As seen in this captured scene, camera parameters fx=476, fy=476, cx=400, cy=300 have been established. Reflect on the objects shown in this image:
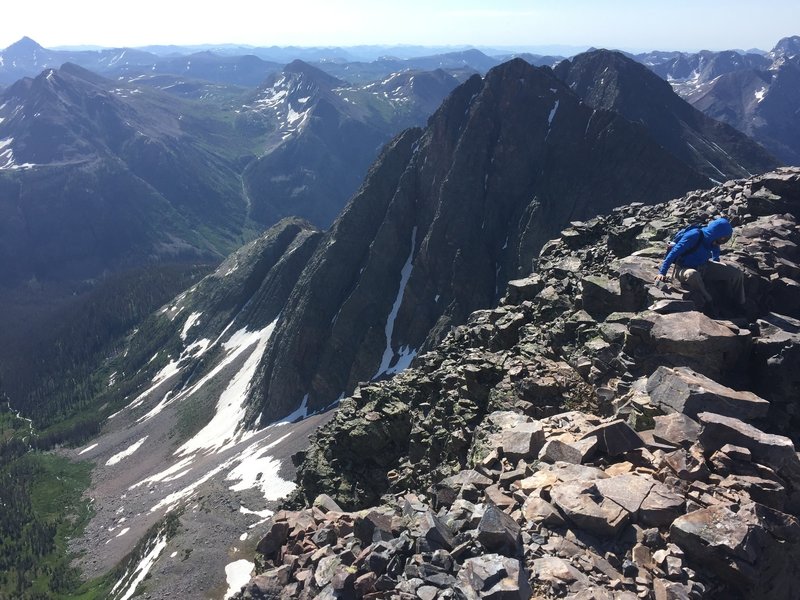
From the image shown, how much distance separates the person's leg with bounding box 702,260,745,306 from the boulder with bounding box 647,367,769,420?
8.67 meters

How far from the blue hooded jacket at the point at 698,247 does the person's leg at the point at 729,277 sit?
0.59 meters

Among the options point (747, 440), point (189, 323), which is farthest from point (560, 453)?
point (189, 323)

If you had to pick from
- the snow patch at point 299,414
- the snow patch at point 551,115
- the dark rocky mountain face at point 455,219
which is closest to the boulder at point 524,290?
the dark rocky mountain face at point 455,219

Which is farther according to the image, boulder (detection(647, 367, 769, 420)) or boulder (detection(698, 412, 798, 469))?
boulder (detection(647, 367, 769, 420))

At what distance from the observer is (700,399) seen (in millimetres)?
18188

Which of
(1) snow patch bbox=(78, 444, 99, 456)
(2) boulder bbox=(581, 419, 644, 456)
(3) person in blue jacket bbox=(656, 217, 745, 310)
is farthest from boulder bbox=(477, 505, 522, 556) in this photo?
(1) snow patch bbox=(78, 444, 99, 456)

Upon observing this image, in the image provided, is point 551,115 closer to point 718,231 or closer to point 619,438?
point 718,231

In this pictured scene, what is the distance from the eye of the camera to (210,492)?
78812mm

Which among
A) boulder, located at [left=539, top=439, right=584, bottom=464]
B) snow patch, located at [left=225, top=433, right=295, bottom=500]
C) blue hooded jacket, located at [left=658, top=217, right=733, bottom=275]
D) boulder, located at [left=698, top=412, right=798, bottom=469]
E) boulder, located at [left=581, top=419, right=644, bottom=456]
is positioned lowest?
snow patch, located at [left=225, top=433, right=295, bottom=500]

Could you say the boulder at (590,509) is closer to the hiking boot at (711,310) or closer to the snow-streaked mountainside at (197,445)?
the hiking boot at (711,310)

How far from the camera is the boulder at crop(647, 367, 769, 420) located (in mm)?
18047

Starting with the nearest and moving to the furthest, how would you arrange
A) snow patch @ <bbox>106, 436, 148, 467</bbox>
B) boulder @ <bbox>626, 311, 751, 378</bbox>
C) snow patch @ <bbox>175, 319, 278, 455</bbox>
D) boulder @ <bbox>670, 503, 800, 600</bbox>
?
boulder @ <bbox>670, 503, 800, 600</bbox> < boulder @ <bbox>626, 311, 751, 378</bbox> < snow patch @ <bbox>175, 319, 278, 455</bbox> < snow patch @ <bbox>106, 436, 148, 467</bbox>

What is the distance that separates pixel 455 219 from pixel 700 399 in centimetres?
9686

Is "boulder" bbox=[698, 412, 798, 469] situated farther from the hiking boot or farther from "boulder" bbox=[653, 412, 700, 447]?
the hiking boot
